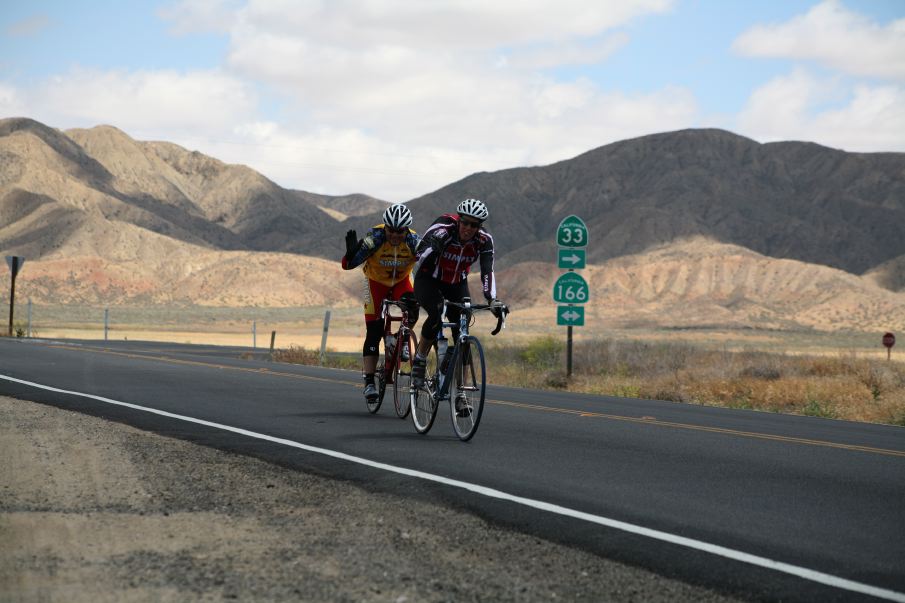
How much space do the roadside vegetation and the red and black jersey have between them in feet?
26.6

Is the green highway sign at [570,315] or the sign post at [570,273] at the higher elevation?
the sign post at [570,273]

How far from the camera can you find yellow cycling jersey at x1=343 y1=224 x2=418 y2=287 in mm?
12172

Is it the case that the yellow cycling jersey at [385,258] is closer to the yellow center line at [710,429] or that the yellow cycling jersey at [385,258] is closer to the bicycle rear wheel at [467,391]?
the bicycle rear wheel at [467,391]

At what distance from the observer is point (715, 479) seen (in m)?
8.92

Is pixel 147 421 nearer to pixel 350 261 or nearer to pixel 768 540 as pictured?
pixel 350 261

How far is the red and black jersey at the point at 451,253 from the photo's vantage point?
11.0 m

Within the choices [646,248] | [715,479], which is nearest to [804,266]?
[646,248]

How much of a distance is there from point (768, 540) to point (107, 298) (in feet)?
373

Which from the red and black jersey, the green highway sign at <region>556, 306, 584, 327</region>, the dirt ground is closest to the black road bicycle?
the red and black jersey

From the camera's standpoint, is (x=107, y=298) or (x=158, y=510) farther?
(x=107, y=298)

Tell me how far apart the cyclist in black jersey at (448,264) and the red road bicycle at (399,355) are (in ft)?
2.00

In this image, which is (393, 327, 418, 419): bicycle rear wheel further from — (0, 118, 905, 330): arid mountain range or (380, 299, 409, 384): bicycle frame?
(0, 118, 905, 330): arid mountain range

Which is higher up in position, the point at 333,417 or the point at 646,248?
the point at 646,248

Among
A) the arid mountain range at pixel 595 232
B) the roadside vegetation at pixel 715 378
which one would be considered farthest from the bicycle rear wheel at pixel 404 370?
the arid mountain range at pixel 595 232
